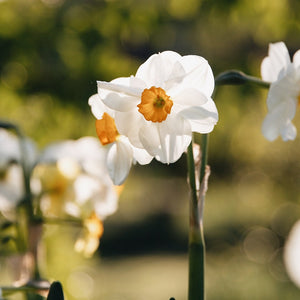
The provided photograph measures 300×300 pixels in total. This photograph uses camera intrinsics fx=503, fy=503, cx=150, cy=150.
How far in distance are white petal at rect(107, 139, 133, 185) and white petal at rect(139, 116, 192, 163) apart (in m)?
0.03

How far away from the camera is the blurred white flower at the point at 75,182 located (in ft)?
2.11

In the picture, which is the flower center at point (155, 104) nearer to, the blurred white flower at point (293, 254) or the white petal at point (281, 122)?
the white petal at point (281, 122)

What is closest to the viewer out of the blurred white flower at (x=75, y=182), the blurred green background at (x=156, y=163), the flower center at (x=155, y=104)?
the flower center at (x=155, y=104)

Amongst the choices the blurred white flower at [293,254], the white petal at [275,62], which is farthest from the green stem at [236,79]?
the blurred white flower at [293,254]

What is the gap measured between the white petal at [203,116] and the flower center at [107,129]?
59 millimetres

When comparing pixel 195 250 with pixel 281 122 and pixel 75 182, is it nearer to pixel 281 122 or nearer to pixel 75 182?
pixel 281 122

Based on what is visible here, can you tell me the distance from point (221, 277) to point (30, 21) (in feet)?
9.85

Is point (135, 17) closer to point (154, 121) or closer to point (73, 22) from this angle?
point (73, 22)

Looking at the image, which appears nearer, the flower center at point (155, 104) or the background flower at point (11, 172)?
the flower center at point (155, 104)

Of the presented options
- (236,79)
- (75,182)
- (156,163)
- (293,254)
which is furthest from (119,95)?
(293,254)

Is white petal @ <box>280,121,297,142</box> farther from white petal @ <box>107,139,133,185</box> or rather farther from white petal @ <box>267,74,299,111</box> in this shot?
white petal @ <box>107,139,133,185</box>

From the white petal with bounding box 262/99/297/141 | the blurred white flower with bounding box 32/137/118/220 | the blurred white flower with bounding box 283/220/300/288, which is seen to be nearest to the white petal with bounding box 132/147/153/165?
the white petal with bounding box 262/99/297/141

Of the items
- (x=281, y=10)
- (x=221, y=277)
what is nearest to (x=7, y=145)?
(x=281, y=10)

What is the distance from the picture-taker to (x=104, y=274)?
491cm
